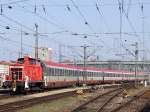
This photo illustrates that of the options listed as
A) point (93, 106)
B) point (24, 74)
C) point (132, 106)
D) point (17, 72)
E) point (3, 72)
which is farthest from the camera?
point (3, 72)

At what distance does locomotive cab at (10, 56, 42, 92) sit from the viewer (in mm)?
34062

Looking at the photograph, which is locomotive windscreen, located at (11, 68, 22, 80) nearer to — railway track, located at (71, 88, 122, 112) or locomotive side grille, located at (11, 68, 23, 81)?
locomotive side grille, located at (11, 68, 23, 81)

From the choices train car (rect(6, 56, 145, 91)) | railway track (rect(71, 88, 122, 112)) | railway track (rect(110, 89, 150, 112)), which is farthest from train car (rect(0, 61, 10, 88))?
railway track (rect(110, 89, 150, 112))

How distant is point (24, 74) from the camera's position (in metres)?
34.8

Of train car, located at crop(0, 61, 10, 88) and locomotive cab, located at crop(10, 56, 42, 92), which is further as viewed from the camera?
train car, located at crop(0, 61, 10, 88)

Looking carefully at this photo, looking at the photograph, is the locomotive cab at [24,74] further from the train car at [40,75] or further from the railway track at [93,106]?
the railway track at [93,106]

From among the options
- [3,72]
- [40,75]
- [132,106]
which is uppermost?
[3,72]

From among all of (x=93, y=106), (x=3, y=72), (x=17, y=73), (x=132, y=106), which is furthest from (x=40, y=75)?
(x=132, y=106)

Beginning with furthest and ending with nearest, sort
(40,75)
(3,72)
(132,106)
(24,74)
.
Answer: (3,72) < (40,75) < (24,74) < (132,106)

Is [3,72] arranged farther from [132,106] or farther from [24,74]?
[132,106]

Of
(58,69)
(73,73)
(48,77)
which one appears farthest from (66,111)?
(73,73)

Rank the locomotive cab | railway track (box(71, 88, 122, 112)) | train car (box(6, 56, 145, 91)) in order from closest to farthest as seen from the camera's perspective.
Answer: railway track (box(71, 88, 122, 112)) → the locomotive cab → train car (box(6, 56, 145, 91))

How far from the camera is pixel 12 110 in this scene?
64.6 feet

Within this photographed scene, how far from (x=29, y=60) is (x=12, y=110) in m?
16.3
